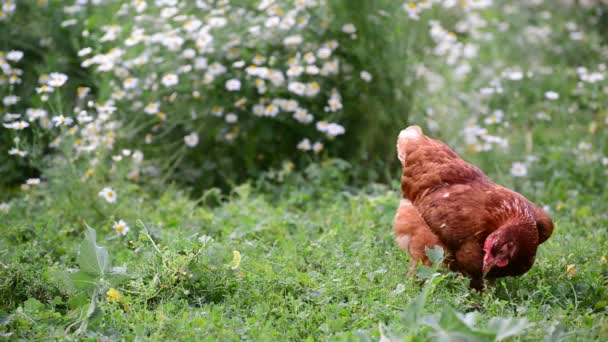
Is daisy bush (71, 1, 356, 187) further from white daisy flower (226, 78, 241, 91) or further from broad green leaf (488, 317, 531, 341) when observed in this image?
broad green leaf (488, 317, 531, 341)

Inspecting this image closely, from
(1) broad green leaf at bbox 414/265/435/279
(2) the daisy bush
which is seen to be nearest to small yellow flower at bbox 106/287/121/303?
(1) broad green leaf at bbox 414/265/435/279

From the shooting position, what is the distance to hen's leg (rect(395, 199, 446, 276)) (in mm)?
3387

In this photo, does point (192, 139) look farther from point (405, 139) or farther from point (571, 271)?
point (571, 271)

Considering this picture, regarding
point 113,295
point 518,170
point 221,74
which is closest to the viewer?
point 113,295

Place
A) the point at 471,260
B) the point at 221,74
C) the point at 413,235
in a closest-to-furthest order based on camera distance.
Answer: the point at 471,260, the point at 413,235, the point at 221,74

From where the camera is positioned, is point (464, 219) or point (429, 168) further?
point (429, 168)

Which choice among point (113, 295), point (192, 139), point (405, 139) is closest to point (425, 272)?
point (405, 139)

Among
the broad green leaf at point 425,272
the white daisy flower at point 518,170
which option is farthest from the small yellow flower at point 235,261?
the white daisy flower at point 518,170

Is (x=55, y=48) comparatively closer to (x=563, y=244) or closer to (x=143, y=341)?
(x=143, y=341)

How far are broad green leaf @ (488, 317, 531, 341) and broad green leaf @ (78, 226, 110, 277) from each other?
1.72 metres

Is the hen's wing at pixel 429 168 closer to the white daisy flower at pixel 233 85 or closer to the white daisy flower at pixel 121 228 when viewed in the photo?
the white daisy flower at pixel 233 85

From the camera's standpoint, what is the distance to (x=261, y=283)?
325 cm

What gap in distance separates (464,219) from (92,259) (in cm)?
180

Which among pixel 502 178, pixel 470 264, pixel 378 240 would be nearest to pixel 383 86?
pixel 502 178
